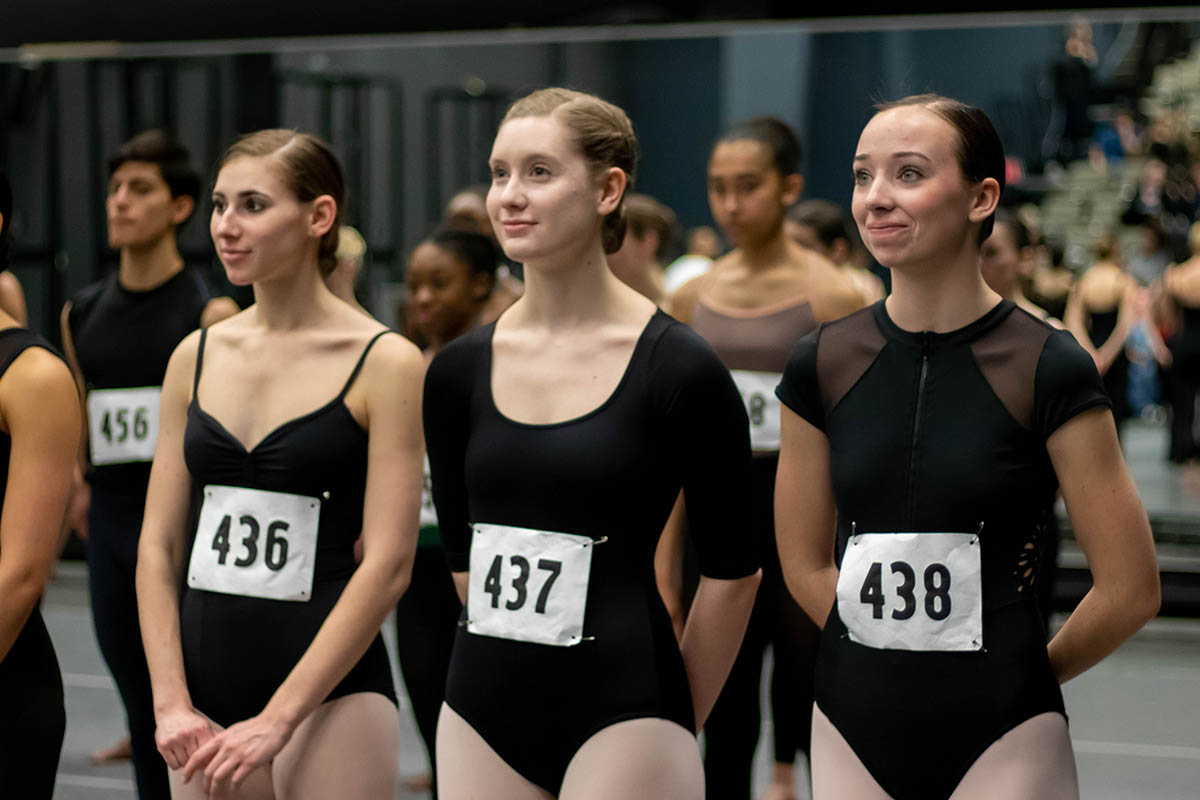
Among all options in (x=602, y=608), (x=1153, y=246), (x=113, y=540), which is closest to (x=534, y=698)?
(x=602, y=608)

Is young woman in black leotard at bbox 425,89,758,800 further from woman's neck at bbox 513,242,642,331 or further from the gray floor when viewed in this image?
the gray floor

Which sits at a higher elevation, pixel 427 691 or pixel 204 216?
pixel 204 216

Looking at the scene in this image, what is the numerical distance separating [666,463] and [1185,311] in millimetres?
7238

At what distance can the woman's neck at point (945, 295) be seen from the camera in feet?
5.98

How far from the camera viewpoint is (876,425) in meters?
1.82

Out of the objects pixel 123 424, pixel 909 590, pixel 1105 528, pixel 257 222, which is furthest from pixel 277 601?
pixel 123 424

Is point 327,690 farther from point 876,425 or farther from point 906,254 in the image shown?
point 906,254

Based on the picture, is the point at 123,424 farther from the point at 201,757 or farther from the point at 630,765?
the point at 630,765

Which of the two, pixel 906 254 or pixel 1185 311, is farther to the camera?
pixel 1185 311

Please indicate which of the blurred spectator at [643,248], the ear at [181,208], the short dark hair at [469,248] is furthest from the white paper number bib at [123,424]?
the blurred spectator at [643,248]

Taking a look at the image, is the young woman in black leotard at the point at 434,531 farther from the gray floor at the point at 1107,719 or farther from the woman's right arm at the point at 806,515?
the woman's right arm at the point at 806,515

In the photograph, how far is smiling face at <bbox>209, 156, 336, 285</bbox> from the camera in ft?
7.36

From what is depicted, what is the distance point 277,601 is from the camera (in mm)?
2174

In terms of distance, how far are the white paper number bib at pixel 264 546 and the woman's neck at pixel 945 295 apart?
889mm
